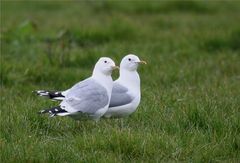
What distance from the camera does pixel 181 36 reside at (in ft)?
39.0

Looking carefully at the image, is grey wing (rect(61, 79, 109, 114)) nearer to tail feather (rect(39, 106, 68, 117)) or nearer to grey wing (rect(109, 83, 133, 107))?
tail feather (rect(39, 106, 68, 117))

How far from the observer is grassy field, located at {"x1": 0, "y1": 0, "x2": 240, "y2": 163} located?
5465 mm

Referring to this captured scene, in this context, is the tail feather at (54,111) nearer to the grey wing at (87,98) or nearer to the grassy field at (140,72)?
the grey wing at (87,98)

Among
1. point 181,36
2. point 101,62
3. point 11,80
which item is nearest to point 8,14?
point 181,36

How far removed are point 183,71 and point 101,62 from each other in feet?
9.83

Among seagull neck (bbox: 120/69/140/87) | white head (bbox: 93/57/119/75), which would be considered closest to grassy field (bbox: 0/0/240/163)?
seagull neck (bbox: 120/69/140/87)

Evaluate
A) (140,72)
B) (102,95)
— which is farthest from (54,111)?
(140,72)

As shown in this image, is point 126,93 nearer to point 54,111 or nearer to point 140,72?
point 54,111

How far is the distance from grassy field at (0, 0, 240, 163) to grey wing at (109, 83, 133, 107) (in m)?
0.19

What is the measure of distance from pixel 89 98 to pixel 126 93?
440mm

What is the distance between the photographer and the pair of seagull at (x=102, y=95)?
6.23 meters

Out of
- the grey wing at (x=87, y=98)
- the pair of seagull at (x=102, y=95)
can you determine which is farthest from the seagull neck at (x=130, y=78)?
the grey wing at (x=87, y=98)

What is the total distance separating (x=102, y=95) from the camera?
6.32m

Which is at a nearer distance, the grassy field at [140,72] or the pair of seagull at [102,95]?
the grassy field at [140,72]
